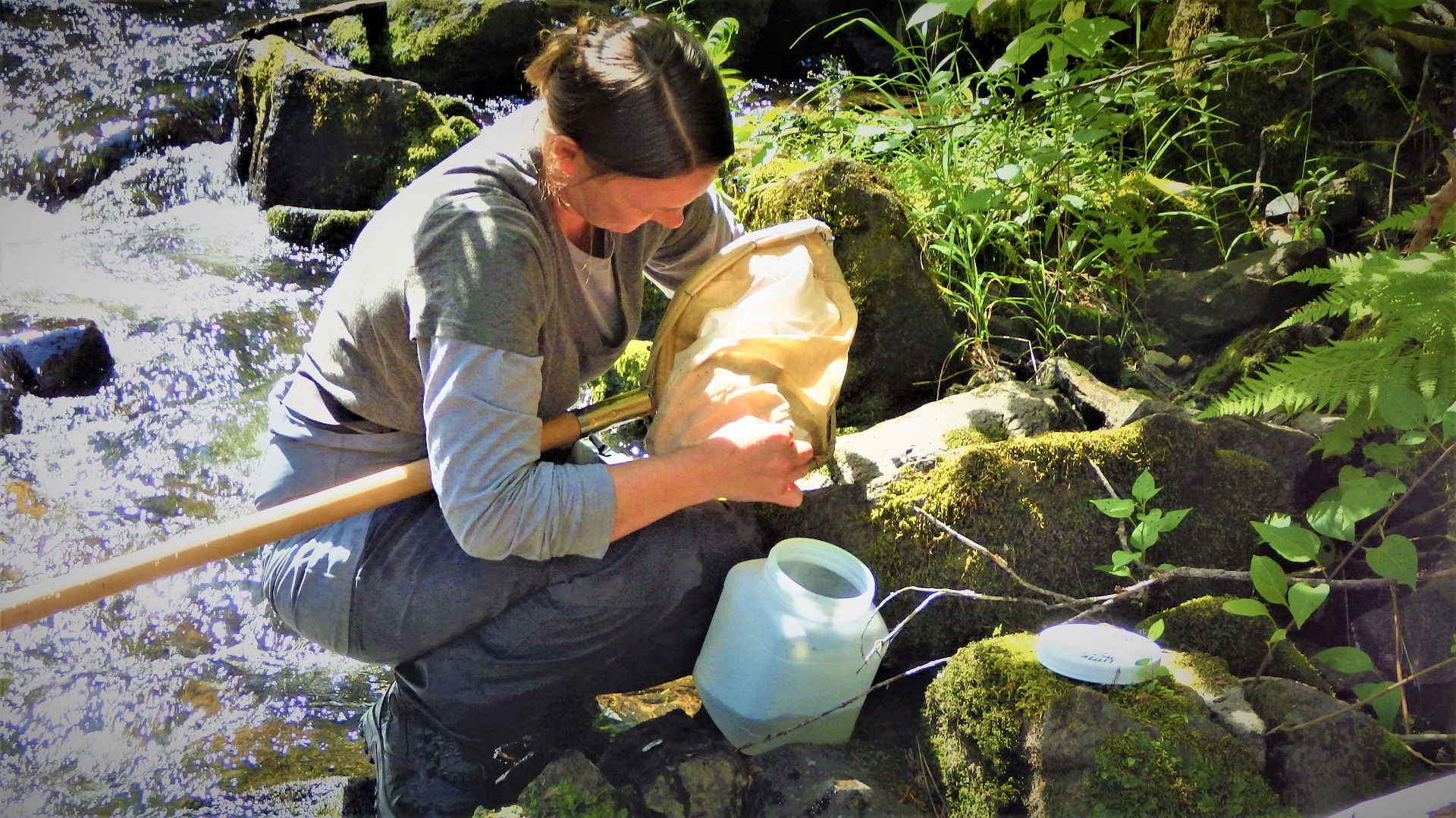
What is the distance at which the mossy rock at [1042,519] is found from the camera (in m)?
2.12

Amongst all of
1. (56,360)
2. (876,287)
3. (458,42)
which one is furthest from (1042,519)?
(458,42)

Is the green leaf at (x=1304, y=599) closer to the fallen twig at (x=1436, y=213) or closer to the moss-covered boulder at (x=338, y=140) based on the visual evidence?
the fallen twig at (x=1436, y=213)

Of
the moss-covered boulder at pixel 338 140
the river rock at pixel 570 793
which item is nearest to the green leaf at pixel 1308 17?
the river rock at pixel 570 793

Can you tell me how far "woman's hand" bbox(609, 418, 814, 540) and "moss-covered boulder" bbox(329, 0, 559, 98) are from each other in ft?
15.0

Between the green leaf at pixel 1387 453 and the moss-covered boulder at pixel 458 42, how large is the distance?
4951 millimetres

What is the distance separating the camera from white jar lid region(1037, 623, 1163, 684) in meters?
1.75

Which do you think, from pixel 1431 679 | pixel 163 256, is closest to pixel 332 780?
pixel 1431 679

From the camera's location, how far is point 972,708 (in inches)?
71.3

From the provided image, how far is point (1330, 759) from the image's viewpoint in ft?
5.54

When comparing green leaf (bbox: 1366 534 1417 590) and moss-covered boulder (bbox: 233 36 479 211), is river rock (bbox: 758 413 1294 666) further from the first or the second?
moss-covered boulder (bbox: 233 36 479 211)

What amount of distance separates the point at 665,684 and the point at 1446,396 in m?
1.66

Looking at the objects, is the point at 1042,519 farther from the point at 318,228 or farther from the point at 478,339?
the point at 318,228

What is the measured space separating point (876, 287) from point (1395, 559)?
59.1 inches

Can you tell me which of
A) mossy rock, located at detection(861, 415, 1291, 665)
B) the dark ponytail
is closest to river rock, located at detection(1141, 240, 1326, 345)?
mossy rock, located at detection(861, 415, 1291, 665)
